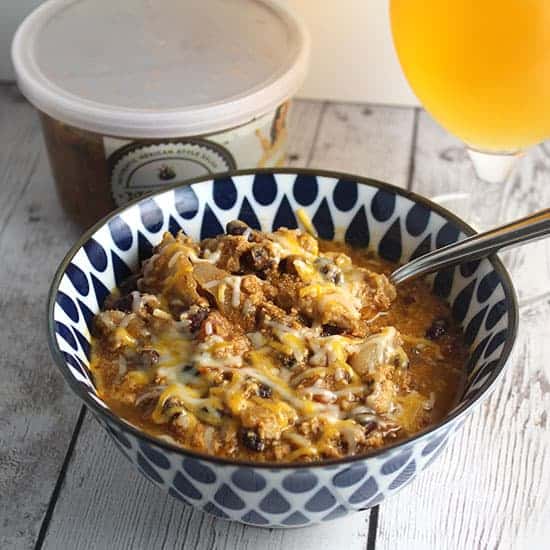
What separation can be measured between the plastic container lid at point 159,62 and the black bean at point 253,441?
0.65 metres

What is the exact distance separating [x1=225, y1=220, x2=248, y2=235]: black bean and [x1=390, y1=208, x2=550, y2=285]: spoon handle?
0.28 m

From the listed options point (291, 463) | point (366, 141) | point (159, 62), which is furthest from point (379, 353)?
point (366, 141)

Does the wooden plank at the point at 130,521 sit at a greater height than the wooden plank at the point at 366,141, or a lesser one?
greater

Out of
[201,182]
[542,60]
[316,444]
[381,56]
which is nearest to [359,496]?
[316,444]

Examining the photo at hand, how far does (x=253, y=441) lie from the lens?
→ 1.08 m

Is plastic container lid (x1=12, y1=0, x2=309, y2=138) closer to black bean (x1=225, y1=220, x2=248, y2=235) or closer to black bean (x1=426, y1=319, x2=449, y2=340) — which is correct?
black bean (x1=225, y1=220, x2=248, y2=235)

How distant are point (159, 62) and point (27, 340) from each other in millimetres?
564

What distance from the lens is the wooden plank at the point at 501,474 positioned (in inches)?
47.7

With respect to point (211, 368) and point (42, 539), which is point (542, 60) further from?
Result: point (42, 539)

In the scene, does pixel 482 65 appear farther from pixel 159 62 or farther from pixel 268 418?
pixel 268 418

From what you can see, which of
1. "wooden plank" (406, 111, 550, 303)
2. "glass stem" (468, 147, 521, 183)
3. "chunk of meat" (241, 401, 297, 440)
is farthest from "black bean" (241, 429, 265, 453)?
"glass stem" (468, 147, 521, 183)

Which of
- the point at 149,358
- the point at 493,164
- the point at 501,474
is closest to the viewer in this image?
the point at 149,358

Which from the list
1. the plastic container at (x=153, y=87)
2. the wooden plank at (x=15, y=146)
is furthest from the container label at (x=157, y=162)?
the wooden plank at (x=15, y=146)

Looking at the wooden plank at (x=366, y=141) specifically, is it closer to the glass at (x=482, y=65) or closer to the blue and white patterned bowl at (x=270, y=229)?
Result: the glass at (x=482, y=65)
